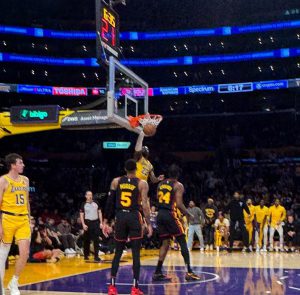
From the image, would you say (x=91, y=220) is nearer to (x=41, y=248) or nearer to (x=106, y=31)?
(x=41, y=248)

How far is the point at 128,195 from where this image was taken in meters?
7.83

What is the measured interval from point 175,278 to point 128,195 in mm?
2812

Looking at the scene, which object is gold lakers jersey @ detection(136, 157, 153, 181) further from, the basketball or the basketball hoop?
the basketball hoop

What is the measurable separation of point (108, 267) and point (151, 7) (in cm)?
2778

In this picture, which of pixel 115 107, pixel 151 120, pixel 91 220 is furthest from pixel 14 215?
pixel 91 220

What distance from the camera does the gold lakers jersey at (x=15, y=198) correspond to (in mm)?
7488

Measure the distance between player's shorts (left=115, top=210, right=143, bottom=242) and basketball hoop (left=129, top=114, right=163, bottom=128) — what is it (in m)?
3.74

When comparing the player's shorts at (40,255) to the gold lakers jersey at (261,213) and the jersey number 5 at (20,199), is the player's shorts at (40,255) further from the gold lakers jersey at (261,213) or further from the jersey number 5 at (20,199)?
the gold lakers jersey at (261,213)

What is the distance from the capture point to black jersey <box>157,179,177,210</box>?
373 inches

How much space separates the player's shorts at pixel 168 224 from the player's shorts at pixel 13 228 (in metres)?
2.75

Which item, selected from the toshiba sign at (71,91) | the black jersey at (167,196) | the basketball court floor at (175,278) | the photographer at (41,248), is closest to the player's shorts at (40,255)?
the photographer at (41,248)

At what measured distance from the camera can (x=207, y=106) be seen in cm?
3612

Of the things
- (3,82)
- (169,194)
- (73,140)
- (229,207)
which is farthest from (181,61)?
(169,194)

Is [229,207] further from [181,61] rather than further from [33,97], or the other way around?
[33,97]
